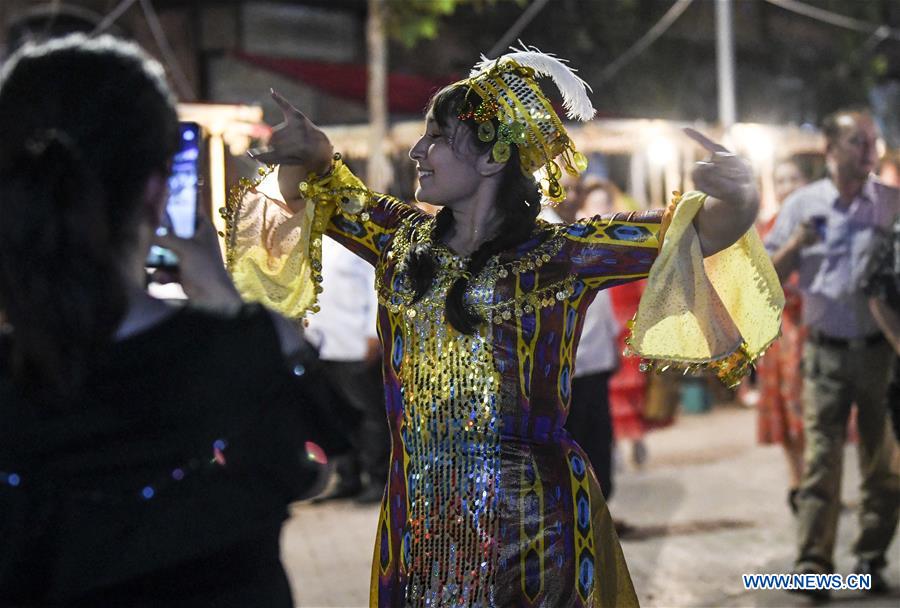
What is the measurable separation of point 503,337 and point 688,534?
424cm

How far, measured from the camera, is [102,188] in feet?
5.56

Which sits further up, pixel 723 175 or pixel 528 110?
pixel 528 110

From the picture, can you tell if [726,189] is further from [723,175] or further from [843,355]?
[843,355]

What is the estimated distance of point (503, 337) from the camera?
291 centimetres

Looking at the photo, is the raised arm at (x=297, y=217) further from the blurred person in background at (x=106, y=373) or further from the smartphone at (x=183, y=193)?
the blurred person in background at (x=106, y=373)

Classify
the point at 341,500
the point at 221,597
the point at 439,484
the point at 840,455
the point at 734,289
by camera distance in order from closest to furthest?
the point at 221,597
the point at 439,484
the point at 734,289
the point at 840,455
the point at 341,500

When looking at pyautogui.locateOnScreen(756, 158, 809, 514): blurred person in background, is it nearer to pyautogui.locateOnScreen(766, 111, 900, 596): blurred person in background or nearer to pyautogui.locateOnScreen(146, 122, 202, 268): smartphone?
pyautogui.locateOnScreen(766, 111, 900, 596): blurred person in background

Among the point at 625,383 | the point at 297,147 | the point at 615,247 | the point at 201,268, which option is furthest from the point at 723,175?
the point at 625,383

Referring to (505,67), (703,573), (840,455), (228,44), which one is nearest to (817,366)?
(840,455)

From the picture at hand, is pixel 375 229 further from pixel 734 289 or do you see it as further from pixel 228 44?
pixel 228 44

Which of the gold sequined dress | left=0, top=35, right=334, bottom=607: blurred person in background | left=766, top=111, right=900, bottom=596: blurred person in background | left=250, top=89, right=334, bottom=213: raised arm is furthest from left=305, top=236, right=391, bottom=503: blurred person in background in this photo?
left=0, top=35, right=334, bottom=607: blurred person in background

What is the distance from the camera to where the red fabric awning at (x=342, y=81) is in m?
13.6

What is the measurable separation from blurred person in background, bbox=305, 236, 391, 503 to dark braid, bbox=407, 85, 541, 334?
462 cm

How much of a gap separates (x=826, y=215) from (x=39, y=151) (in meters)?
4.84
